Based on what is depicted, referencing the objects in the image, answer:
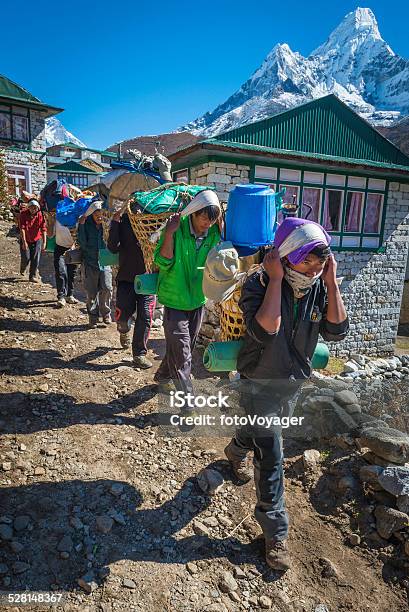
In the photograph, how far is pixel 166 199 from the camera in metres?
3.43

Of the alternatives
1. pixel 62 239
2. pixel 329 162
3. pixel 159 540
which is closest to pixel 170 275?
pixel 159 540

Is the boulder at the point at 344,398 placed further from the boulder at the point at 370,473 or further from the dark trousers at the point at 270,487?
the dark trousers at the point at 270,487

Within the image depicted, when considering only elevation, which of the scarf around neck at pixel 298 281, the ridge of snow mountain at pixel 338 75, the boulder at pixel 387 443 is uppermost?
the ridge of snow mountain at pixel 338 75

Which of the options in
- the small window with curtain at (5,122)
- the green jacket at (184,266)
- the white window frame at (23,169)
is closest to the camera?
the green jacket at (184,266)

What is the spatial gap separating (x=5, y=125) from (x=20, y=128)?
74 centimetres

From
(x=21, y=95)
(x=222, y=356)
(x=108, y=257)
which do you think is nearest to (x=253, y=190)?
(x=222, y=356)

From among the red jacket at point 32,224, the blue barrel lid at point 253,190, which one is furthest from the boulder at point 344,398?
the red jacket at point 32,224

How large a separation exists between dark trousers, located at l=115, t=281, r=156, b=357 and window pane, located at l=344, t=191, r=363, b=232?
8.72 meters

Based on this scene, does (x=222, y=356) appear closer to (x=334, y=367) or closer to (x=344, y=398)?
(x=344, y=398)

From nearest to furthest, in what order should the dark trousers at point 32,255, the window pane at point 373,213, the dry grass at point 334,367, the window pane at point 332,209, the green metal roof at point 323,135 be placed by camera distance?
the dark trousers at point 32,255, the green metal roof at point 323,135, the dry grass at point 334,367, the window pane at point 332,209, the window pane at point 373,213

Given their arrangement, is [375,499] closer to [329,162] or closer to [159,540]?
[159,540]

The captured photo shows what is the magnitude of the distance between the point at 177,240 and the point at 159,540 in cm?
201

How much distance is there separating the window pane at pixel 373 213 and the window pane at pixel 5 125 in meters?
19.0

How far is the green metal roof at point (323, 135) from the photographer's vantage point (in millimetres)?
9789
